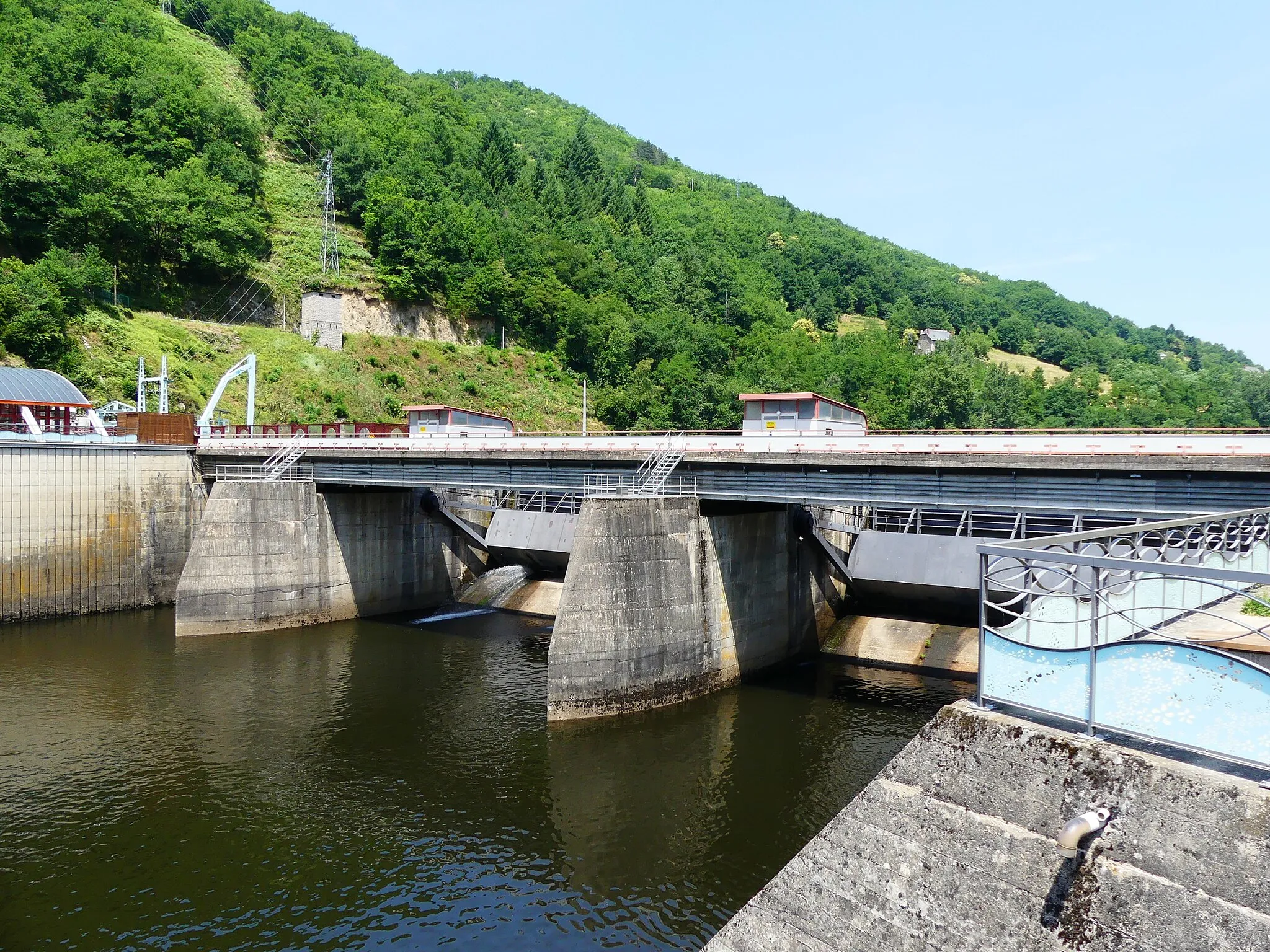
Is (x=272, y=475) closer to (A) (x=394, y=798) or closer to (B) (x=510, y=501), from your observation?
(B) (x=510, y=501)

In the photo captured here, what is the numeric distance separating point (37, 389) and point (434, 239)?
48076mm

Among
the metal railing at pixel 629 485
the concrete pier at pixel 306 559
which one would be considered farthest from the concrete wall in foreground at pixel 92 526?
the metal railing at pixel 629 485

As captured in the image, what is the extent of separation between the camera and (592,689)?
88.4ft

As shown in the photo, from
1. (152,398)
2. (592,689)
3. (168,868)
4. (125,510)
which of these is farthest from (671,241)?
(168,868)

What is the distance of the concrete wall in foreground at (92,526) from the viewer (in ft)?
126

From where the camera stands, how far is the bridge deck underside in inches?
840

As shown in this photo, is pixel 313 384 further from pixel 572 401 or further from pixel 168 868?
pixel 168 868

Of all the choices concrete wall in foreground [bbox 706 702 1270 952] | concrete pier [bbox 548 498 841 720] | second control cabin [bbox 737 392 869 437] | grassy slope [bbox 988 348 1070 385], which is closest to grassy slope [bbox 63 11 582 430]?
concrete pier [bbox 548 498 841 720]

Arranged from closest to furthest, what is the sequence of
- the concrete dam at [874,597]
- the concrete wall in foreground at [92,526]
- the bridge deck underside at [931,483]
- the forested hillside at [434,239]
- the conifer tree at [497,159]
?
the concrete dam at [874,597] → the bridge deck underside at [931,483] → the concrete wall in foreground at [92,526] → the forested hillside at [434,239] → the conifer tree at [497,159]

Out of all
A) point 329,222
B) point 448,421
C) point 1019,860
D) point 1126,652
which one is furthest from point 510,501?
point 329,222

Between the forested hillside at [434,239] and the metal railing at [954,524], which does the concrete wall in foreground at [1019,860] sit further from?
the forested hillside at [434,239]

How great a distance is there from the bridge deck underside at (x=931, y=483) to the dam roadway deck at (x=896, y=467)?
1.3 inches

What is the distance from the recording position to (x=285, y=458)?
4238cm

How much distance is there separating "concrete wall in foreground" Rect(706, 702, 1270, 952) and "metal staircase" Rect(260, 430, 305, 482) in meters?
37.9
